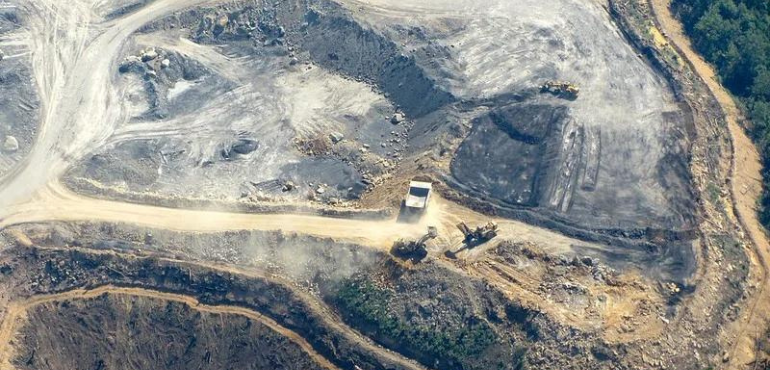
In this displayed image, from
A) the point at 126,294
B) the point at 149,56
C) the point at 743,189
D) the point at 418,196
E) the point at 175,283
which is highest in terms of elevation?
the point at 149,56

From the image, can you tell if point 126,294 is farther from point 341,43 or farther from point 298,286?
point 341,43

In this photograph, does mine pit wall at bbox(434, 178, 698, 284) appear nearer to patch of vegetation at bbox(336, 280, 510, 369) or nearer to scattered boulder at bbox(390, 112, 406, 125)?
scattered boulder at bbox(390, 112, 406, 125)

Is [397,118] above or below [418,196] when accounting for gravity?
above

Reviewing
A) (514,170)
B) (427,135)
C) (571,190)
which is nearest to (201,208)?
(427,135)

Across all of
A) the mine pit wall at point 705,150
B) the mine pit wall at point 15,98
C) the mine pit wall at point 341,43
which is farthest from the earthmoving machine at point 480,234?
the mine pit wall at point 15,98

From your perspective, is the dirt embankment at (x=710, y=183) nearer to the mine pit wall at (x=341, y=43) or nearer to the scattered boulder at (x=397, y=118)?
the mine pit wall at (x=341, y=43)

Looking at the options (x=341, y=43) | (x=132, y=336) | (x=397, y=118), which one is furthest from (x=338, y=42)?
(x=132, y=336)
